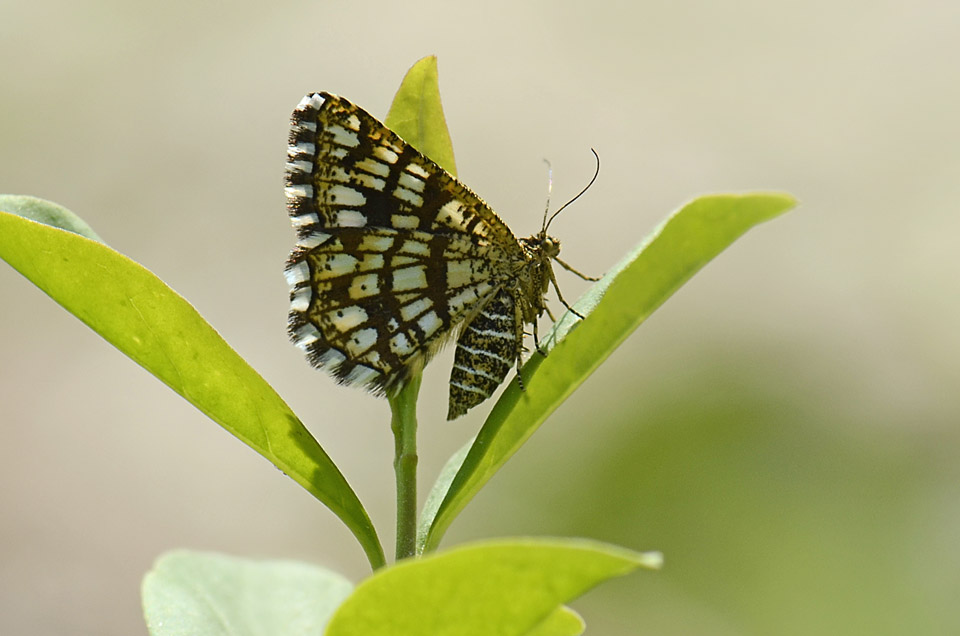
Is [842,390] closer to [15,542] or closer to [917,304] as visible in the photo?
[917,304]

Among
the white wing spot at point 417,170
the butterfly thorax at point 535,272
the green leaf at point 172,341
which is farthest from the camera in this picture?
the butterfly thorax at point 535,272

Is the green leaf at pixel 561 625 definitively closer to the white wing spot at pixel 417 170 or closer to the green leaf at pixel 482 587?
the green leaf at pixel 482 587

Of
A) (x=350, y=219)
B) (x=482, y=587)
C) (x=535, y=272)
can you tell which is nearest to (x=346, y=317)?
(x=350, y=219)

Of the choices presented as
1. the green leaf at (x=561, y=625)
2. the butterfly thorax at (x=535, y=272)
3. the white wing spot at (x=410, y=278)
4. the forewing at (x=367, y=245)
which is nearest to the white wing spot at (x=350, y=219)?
the forewing at (x=367, y=245)

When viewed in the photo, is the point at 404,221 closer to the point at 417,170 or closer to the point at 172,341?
the point at 417,170

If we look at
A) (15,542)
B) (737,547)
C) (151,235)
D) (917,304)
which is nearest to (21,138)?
(151,235)
